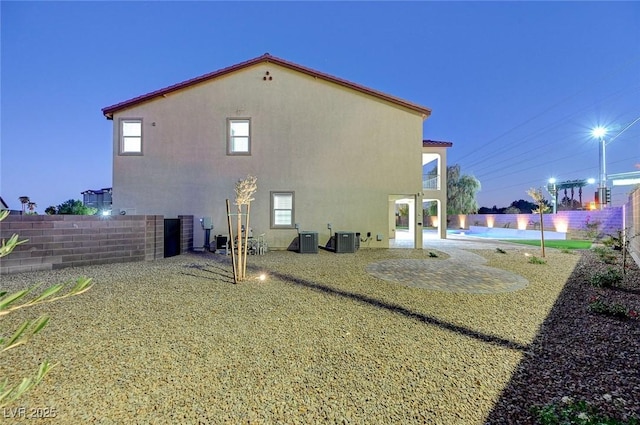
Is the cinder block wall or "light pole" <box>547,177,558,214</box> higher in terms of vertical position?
"light pole" <box>547,177,558,214</box>

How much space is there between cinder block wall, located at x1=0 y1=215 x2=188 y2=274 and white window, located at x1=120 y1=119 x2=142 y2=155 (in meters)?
4.72

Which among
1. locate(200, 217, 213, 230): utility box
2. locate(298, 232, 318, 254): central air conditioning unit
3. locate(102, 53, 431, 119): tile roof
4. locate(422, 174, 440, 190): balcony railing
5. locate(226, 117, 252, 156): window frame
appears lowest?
locate(298, 232, 318, 254): central air conditioning unit

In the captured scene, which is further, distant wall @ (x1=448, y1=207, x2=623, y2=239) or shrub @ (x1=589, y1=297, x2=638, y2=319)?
distant wall @ (x1=448, y1=207, x2=623, y2=239)

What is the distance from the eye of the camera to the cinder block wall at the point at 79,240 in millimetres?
7396

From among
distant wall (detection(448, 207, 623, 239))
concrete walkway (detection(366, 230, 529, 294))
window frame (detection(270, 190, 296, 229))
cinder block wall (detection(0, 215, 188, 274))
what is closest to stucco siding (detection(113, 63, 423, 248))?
window frame (detection(270, 190, 296, 229))

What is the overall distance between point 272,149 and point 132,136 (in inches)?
253

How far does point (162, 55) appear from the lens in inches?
1177

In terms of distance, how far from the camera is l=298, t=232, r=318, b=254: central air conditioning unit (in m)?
11.7

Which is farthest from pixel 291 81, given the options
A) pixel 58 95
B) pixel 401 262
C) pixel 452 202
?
pixel 58 95

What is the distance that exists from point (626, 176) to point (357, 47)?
35.3m

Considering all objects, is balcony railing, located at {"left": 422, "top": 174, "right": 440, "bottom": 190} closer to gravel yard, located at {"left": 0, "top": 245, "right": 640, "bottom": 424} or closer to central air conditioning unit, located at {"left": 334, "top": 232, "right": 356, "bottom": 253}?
central air conditioning unit, located at {"left": 334, "top": 232, "right": 356, "bottom": 253}

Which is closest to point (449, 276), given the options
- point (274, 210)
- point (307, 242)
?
point (307, 242)

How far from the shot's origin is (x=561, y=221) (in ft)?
78.4

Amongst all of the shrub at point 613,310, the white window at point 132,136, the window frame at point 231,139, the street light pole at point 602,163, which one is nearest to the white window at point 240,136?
the window frame at point 231,139
